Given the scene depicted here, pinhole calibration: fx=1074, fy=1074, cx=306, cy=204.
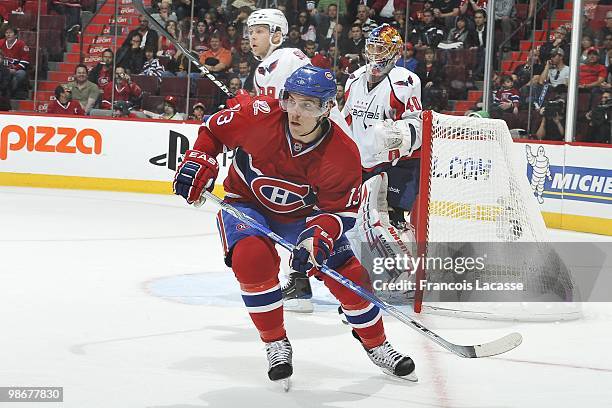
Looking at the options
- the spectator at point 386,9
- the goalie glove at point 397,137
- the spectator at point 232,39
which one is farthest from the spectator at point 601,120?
the goalie glove at point 397,137

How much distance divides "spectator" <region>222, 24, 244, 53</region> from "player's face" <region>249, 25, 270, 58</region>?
16.8ft

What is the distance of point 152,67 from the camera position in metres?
9.95

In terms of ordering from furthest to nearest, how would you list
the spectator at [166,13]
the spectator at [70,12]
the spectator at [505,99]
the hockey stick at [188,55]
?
the spectator at [70,12], the spectator at [166,13], the spectator at [505,99], the hockey stick at [188,55]

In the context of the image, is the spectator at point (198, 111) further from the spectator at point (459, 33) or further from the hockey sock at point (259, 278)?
Result: the hockey sock at point (259, 278)

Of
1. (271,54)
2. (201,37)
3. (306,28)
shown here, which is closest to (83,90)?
(201,37)

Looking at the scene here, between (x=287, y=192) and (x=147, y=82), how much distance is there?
21.8 feet

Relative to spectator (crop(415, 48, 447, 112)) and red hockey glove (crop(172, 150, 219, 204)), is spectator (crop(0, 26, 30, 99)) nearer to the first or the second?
spectator (crop(415, 48, 447, 112))

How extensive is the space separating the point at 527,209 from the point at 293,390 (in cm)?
204

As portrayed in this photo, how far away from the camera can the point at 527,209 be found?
493cm

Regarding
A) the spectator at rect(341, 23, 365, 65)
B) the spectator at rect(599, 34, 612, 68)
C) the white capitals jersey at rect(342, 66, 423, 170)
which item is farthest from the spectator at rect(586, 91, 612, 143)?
the white capitals jersey at rect(342, 66, 423, 170)

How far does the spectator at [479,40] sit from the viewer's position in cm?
934

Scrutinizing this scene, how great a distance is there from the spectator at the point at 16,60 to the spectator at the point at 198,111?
1.58 meters

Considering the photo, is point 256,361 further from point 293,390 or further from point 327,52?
point 327,52

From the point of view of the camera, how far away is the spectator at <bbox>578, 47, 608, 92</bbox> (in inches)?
321
